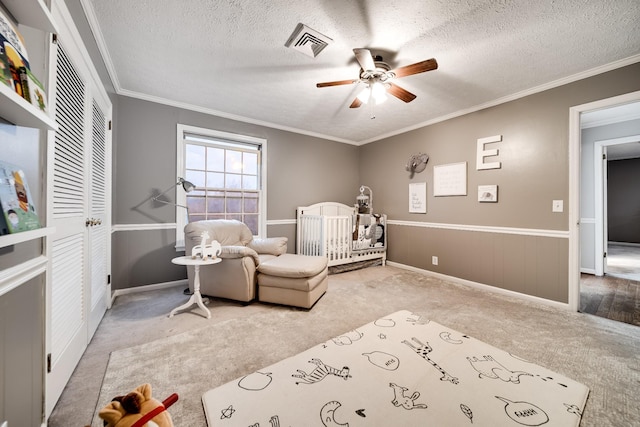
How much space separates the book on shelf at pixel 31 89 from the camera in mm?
810

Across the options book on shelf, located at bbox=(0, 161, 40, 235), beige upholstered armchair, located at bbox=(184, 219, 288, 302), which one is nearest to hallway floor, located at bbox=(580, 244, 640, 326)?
beige upholstered armchair, located at bbox=(184, 219, 288, 302)

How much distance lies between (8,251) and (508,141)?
4075 millimetres

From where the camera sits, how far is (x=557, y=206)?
8.45ft

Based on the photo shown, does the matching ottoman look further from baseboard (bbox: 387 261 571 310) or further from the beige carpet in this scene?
baseboard (bbox: 387 261 571 310)

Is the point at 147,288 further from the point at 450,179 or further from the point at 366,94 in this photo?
the point at 450,179

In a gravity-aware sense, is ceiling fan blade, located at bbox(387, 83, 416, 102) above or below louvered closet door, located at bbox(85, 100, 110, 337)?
above

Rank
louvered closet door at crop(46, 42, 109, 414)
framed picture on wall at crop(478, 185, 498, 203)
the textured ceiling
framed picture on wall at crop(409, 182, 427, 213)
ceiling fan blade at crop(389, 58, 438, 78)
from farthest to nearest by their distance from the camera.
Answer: framed picture on wall at crop(409, 182, 427, 213) → framed picture on wall at crop(478, 185, 498, 203) → ceiling fan blade at crop(389, 58, 438, 78) → the textured ceiling → louvered closet door at crop(46, 42, 109, 414)

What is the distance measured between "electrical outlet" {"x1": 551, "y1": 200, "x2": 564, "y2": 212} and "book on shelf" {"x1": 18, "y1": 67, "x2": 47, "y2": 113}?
3.91 meters

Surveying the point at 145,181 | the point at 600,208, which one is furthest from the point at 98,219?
the point at 600,208

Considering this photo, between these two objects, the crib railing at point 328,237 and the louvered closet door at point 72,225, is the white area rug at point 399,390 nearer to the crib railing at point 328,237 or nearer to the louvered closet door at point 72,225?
the louvered closet door at point 72,225

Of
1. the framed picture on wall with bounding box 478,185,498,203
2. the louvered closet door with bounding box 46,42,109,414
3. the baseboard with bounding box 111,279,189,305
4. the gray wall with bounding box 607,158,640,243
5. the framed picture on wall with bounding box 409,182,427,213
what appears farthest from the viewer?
the gray wall with bounding box 607,158,640,243

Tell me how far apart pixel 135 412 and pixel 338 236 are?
316cm

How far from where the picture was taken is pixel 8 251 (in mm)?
862

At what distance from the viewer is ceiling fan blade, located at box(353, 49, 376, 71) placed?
1.80 metres
